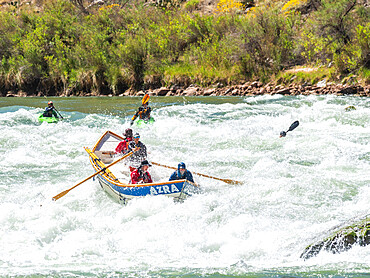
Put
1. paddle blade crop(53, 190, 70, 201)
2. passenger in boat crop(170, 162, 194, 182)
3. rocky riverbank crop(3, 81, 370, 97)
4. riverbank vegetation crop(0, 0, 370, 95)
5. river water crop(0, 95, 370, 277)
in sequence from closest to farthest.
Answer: river water crop(0, 95, 370, 277)
passenger in boat crop(170, 162, 194, 182)
paddle blade crop(53, 190, 70, 201)
rocky riverbank crop(3, 81, 370, 97)
riverbank vegetation crop(0, 0, 370, 95)

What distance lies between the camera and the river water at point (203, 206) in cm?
565

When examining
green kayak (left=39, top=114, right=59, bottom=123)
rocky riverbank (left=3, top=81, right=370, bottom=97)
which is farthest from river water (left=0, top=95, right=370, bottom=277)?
rocky riverbank (left=3, top=81, right=370, bottom=97)

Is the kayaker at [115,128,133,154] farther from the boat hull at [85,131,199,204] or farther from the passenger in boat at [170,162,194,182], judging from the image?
the passenger in boat at [170,162,194,182]

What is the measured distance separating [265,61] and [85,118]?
12.1m

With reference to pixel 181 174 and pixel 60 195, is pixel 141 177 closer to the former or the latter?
pixel 181 174

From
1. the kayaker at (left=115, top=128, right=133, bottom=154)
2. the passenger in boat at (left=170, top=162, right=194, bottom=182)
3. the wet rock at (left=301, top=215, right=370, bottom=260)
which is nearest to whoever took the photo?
the wet rock at (left=301, top=215, right=370, bottom=260)

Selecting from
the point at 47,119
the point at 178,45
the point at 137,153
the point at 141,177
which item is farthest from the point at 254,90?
the point at 141,177

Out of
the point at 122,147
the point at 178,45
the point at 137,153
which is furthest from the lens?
the point at 178,45

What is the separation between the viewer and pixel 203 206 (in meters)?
7.75

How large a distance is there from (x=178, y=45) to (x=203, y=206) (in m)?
23.9

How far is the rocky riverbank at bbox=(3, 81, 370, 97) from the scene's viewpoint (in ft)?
68.2

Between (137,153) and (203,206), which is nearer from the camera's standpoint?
(203,206)

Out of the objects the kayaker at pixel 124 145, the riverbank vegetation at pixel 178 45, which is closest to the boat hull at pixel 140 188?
the kayaker at pixel 124 145

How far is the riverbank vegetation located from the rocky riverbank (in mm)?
479
